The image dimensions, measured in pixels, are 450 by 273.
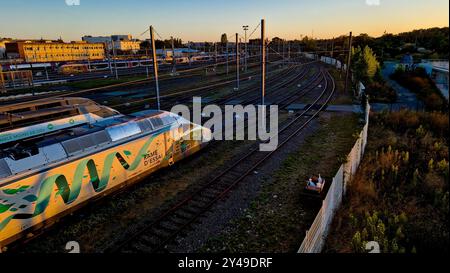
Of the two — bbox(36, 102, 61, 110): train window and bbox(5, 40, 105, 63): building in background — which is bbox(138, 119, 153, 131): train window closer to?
bbox(36, 102, 61, 110): train window

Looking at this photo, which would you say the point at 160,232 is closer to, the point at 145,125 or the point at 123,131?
the point at 123,131

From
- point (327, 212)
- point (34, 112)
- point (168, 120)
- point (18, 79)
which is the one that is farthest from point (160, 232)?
point (18, 79)

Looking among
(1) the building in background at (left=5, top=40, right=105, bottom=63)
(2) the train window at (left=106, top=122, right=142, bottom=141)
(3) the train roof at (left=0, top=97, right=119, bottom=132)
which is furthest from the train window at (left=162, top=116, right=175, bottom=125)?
(1) the building in background at (left=5, top=40, right=105, bottom=63)

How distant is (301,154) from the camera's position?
19.6 metres

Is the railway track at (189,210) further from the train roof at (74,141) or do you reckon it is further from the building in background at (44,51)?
the building in background at (44,51)

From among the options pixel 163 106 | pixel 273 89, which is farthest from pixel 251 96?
pixel 163 106

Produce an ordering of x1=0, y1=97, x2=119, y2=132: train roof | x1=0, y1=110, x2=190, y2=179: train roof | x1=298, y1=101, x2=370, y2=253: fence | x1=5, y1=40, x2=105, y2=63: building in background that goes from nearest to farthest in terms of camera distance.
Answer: x1=298, y1=101, x2=370, y2=253: fence
x1=0, y1=110, x2=190, y2=179: train roof
x1=0, y1=97, x2=119, y2=132: train roof
x1=5, y1=40, x2=105, y2=63: building in background

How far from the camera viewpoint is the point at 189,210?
13.1 m

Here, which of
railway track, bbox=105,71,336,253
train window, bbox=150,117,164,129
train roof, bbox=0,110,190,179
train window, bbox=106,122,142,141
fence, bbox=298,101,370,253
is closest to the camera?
fence, bbox=298,101,370,253

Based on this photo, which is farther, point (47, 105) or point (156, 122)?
point (47, 105)

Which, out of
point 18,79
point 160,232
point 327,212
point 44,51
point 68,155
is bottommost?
point 160,232

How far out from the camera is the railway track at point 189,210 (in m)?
10.9

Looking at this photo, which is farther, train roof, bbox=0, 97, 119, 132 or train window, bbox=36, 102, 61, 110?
train window, bbox=36, 102, 61, 110

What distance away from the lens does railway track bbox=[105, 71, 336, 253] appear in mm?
10922
